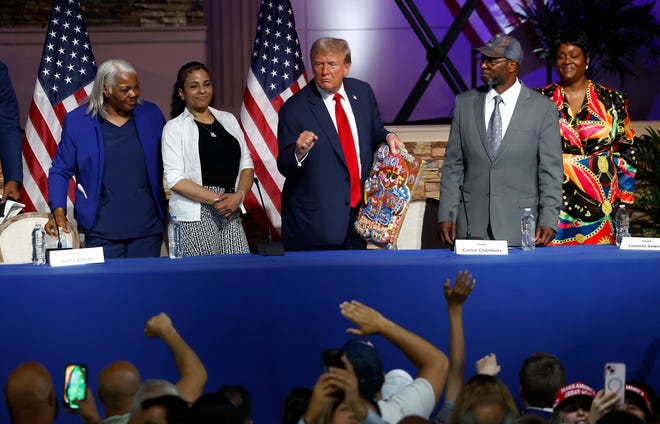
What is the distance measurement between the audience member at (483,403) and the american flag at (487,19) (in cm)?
670

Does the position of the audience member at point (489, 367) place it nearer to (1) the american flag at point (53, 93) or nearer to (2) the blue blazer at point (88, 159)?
(2) the blue blazer at point (88, 159)

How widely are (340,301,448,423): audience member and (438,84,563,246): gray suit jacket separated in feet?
6.16

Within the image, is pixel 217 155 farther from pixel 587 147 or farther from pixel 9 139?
pixel 587 147

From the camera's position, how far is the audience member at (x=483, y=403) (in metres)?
2.55

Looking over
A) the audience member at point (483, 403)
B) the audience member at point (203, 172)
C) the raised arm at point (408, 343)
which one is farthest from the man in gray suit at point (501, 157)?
the audience member at point (483, 403)

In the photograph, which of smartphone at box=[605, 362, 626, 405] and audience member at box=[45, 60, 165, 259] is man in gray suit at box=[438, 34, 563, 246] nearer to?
audience member at box=[45, 60, 165, 259]

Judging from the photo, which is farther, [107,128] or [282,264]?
[107,128]

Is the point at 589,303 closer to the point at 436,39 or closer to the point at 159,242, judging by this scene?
the point at 159,242

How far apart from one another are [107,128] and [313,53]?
1.00 metres

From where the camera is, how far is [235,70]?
8.14 m

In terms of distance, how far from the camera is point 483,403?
2588 mm

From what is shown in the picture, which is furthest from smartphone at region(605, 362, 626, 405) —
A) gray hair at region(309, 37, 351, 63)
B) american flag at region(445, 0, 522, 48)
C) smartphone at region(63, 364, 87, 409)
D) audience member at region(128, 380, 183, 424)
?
american flag at region(445, 0, 522, 48)

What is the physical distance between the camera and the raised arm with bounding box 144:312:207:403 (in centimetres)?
343

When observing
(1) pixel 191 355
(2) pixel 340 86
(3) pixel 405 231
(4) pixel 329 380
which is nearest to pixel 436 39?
(3) pixel 405 231
